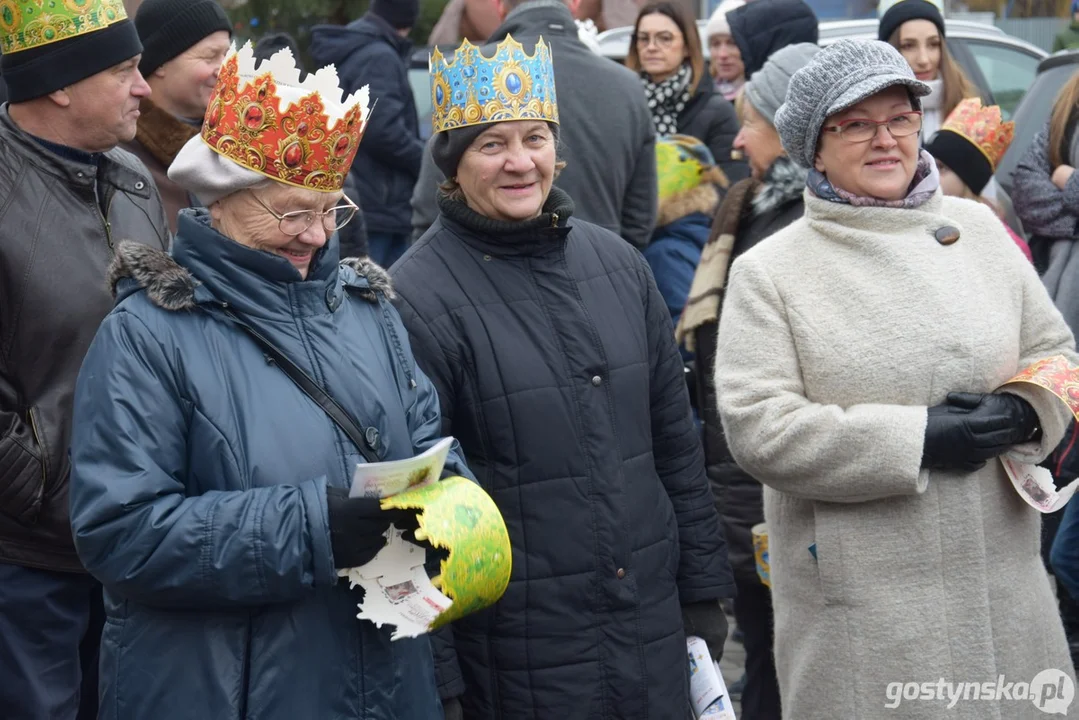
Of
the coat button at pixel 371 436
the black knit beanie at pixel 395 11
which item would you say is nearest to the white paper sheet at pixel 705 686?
the coat button at pixel 371 436

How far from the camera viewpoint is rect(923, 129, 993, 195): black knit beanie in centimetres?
524

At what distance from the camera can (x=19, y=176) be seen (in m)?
3.96

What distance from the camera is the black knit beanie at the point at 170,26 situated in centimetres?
502

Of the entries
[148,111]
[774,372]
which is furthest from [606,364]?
[148,111]

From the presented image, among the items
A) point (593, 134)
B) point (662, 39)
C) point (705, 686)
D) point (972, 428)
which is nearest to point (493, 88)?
point (972, 428)

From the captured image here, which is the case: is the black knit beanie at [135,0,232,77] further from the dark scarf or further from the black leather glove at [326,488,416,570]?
the black leather glove at [326,488,416,570]

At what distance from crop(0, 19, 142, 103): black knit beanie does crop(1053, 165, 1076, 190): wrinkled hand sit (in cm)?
356

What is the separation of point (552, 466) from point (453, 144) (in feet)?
2.77

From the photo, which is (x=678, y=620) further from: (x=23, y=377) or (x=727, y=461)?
(x=23, y=377)

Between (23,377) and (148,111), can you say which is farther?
(148,111)

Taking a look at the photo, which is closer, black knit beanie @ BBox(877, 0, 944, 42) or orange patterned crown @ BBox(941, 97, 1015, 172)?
orange patterned crown @ BBox(941, 97, 1015, 172)

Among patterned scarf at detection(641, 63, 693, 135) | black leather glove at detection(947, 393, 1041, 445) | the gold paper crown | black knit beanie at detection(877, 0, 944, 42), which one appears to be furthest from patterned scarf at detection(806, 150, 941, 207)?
patterned scarf at detection(641, 63, 693, 135)

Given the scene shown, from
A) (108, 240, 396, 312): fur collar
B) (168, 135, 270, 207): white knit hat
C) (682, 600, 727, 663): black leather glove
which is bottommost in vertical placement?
(682, 600, 727, 663): black leather glove

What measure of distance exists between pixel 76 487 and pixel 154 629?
0.31 metres
